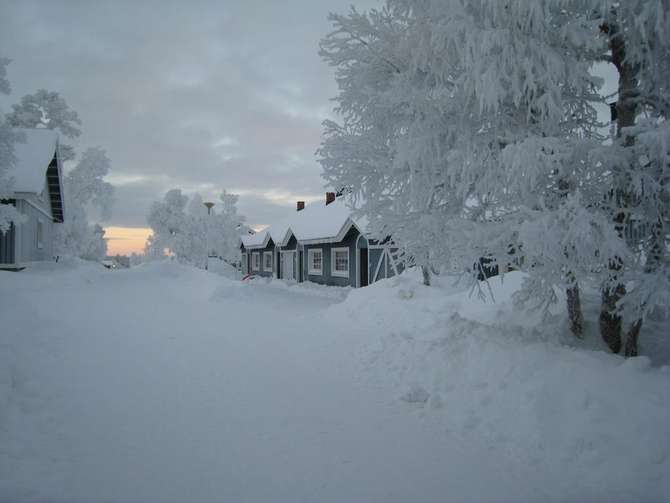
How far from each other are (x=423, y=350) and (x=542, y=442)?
2466mm

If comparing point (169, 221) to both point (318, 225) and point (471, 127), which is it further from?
point (471, 127)

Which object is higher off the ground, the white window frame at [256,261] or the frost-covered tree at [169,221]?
the frost-covered tree at [169,221]

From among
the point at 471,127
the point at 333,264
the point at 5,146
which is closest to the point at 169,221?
the point at 333,264

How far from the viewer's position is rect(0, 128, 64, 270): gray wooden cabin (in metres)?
16.5

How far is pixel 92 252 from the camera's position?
107ft

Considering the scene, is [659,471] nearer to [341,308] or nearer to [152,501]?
[152,501]

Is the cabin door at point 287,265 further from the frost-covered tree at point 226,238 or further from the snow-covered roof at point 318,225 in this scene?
the frost-covered tree at point 226,238

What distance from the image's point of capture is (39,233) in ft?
68.2

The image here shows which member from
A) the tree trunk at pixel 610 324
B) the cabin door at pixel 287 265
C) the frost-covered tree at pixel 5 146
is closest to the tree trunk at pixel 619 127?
the tree trunk at pixel 610 324

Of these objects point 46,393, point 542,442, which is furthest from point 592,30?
point 46,393

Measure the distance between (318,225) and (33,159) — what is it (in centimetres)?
1459

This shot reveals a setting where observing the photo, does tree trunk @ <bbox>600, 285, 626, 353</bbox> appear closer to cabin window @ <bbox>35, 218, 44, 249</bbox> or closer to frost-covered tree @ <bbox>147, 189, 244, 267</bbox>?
cabin window @ <bbox>35, 218, 44, 249</bbox>

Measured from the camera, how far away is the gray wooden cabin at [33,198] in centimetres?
1653

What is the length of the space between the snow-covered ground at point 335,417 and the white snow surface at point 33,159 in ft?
40.5
